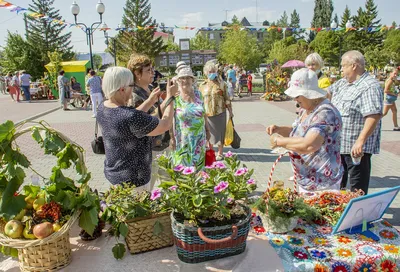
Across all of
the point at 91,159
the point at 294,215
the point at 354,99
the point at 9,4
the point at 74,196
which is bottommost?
the point at 91,159

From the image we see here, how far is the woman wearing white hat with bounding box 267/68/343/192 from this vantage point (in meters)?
2.31

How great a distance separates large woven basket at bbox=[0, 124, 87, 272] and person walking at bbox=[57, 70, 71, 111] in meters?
14.0

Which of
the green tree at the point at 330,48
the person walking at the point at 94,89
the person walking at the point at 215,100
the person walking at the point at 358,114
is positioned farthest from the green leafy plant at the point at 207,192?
the green tree at the point at 330,48

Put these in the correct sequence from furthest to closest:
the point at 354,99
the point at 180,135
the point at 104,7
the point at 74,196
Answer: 1. the point at 104,7
2. the point at 180,135
3. the point at 354,99
4. the point at 74,196

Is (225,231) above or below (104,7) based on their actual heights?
below

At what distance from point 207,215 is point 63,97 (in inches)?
581

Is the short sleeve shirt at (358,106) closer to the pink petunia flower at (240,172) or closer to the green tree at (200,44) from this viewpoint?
the pink petunia flower at (240,172)

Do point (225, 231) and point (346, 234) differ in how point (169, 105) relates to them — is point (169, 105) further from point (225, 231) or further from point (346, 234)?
point (346, 234)

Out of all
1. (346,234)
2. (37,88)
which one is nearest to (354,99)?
(346,234)

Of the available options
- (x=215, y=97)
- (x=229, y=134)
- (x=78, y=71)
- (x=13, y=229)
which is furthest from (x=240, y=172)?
(x=78, y=71)

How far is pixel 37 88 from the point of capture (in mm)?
20156

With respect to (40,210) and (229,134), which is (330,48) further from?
(40,210)

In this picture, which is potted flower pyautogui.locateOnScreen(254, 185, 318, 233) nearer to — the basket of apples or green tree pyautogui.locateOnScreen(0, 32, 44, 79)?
the basket of apples

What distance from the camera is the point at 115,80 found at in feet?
7.30
